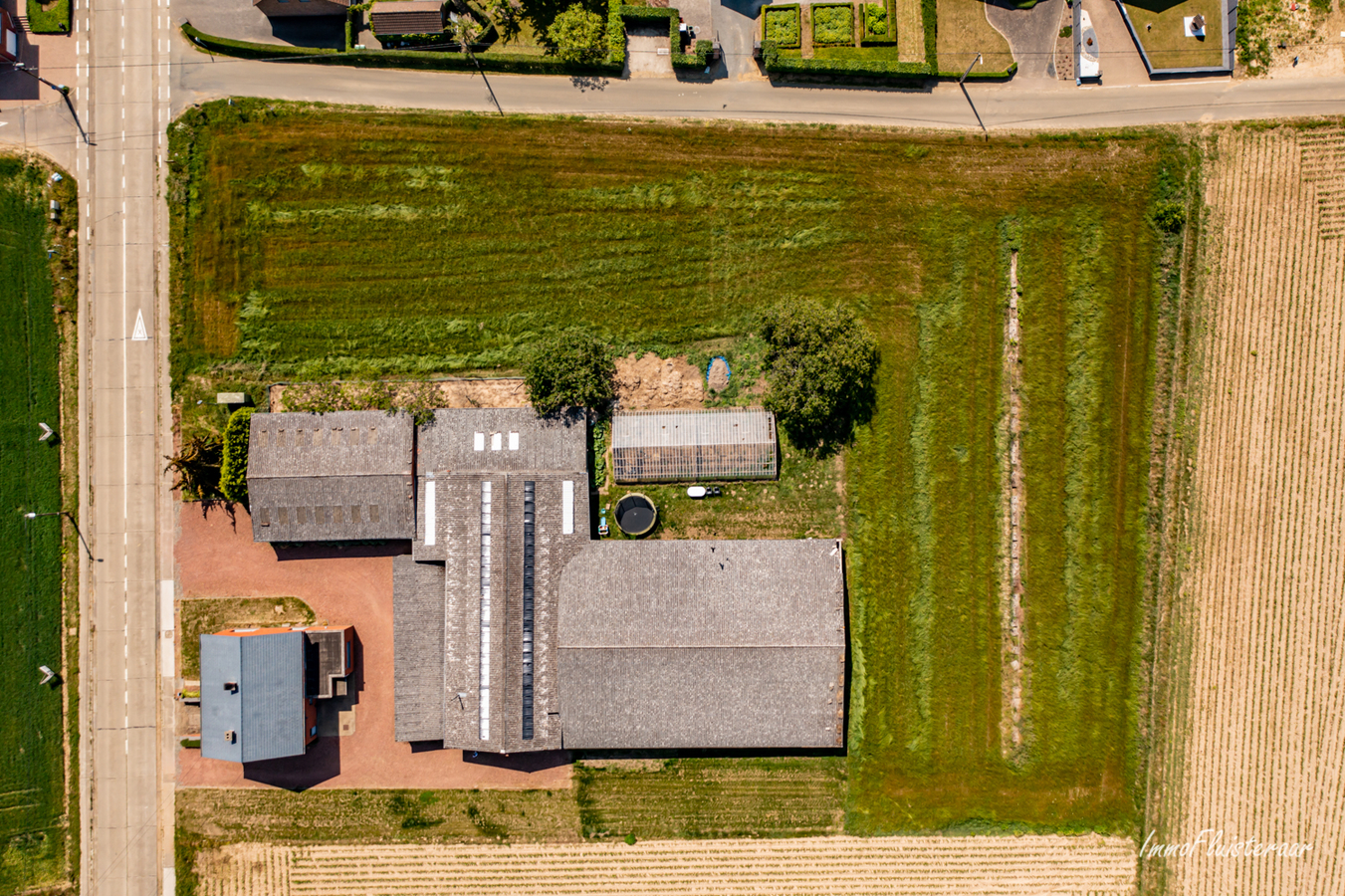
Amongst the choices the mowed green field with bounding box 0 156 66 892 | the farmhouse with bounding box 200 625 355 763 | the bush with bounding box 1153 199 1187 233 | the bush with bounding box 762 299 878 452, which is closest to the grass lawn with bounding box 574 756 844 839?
the farmhouse with bounding box 200 625 355 763

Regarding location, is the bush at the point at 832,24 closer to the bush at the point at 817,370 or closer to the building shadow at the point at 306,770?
the bush at the point at 817,370

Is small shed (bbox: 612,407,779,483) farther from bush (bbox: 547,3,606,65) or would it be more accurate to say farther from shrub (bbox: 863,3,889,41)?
shrub (bbox: 863,3,889,41)

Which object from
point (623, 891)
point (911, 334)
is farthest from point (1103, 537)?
point (623, 891)

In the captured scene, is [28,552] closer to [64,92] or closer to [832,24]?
[64,92]

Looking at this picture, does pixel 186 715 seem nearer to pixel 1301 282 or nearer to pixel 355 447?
pixel 355 447

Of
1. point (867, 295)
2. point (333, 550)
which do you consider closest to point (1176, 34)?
point (867, 295)

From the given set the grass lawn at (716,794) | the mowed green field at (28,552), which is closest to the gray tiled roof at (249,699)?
the mowed green field at (28,552)

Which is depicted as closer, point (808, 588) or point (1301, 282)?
point (808, 588)
